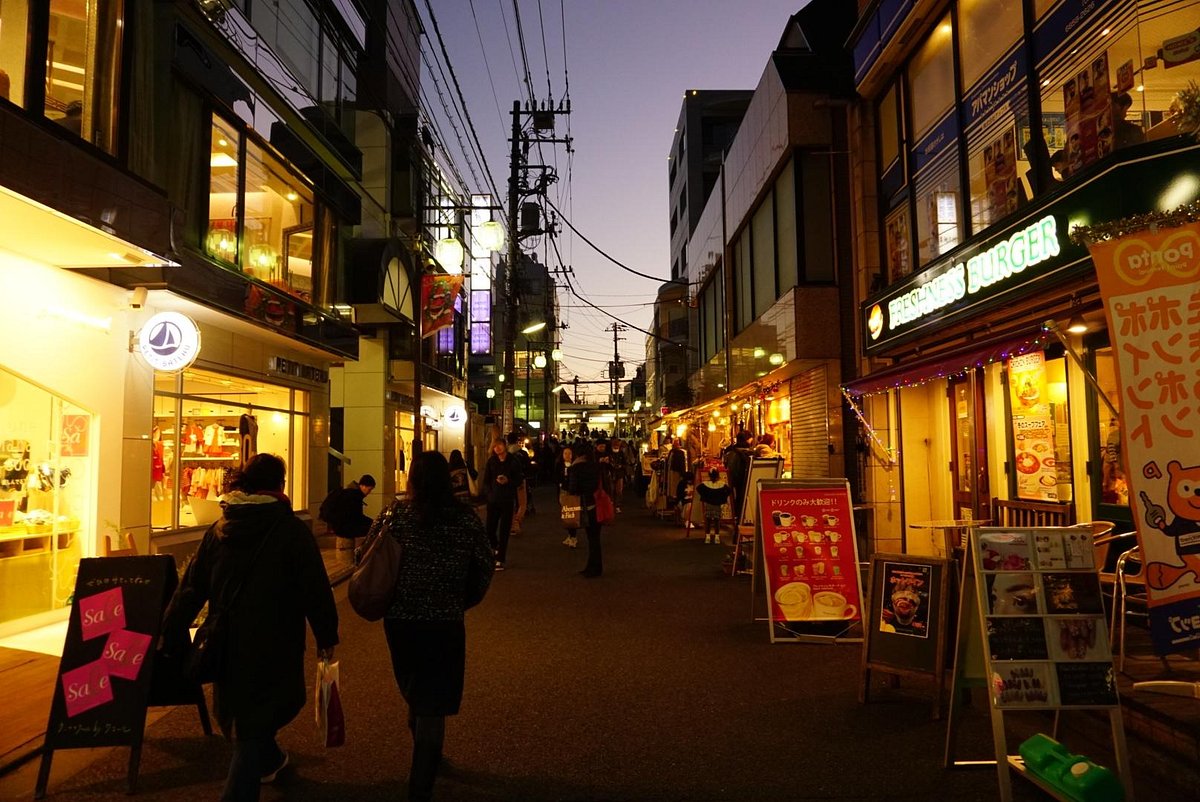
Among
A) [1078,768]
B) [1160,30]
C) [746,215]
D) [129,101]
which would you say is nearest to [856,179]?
[746,215]

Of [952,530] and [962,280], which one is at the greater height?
[962,280]

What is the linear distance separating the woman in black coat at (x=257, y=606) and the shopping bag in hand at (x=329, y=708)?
0.09 m

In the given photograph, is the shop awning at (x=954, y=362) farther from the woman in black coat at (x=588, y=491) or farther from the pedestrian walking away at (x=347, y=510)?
the pedestrian walking away at (x=347, y=510)

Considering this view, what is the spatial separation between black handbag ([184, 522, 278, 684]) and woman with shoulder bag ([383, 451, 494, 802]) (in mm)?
725

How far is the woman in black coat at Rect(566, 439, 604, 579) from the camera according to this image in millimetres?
11398

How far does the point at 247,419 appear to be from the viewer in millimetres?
12797

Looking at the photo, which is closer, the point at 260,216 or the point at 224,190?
the point at 224,190

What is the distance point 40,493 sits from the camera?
881cm

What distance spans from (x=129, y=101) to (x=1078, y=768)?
1059cm

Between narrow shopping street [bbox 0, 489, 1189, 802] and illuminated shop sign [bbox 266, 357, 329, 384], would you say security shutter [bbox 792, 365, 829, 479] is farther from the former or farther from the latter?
illuminated shop sign [bbox 266, 357, 329, 384]

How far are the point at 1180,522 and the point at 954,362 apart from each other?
4528 millimetres

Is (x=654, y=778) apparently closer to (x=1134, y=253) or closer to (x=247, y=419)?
(x=1134, y=253)

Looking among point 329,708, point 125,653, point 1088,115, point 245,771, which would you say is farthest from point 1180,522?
point 125,653

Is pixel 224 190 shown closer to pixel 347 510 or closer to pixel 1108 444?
pixel 347 510
